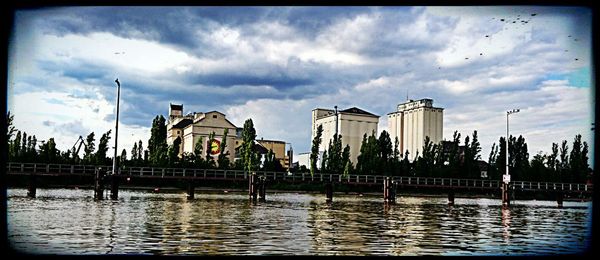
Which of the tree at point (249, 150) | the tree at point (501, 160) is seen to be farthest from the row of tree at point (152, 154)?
the tree at point (501, 160)

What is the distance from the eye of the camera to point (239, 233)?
53.5 feet

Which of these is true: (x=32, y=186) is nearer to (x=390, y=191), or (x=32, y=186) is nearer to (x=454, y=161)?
(x=390, y=191)

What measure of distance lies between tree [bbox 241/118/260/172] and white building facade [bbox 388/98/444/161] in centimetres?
2857

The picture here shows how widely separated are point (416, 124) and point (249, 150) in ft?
121

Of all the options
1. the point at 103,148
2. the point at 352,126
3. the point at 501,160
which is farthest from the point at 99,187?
the point at 352,126

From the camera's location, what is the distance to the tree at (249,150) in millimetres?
79875

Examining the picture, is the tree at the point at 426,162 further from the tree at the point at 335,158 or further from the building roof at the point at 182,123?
the building roof at the point at 182,123

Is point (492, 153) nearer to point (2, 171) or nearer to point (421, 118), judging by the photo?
point (421, 118)

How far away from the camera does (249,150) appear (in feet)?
266

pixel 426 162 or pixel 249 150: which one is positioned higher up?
pixel 249 150

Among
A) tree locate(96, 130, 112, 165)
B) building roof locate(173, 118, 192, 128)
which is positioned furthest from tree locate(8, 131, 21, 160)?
building roof locate(173, 118, 192, 128)

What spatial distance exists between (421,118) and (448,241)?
9135 centimetres

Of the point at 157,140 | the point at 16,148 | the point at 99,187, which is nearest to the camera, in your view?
the point at 99,187

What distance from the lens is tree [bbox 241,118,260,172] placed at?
7988 cm
